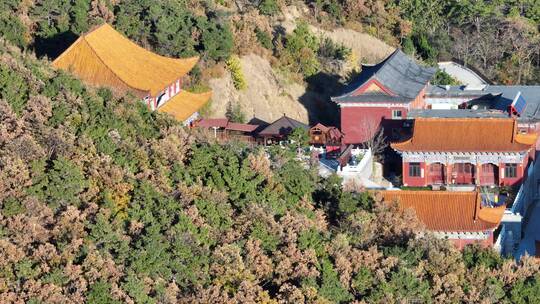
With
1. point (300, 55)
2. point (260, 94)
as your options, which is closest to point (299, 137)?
point (260, 94)

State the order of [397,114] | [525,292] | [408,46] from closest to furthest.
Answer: [525,292] < [397,114] < [408,46]

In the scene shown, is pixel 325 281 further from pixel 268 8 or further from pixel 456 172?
pixel 268 8

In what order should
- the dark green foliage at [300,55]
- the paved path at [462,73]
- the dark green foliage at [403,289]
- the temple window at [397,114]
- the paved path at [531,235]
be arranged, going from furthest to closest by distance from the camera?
1. the paved path at [462,73]
2. the dark green foliage at [300,55]
3. the temple window at [397,114]
4. the paved path at [531,235]
5. the dark green foliage at [403,289]

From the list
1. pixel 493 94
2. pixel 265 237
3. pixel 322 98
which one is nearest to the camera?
pixel 265 237

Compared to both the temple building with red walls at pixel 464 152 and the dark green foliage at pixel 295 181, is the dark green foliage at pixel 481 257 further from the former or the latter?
the temple building with red walls at pixel 464 152

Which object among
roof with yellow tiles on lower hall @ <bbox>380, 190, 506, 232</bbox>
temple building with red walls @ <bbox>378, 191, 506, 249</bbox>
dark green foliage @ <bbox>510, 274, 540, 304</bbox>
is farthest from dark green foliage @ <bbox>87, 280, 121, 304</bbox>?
roof with yellow tiles on lower hall @ <bbox>380, 190, 506, 232</bbox>

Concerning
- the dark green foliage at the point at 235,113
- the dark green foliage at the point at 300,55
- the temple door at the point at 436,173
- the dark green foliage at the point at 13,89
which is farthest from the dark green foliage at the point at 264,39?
the dark green foliage at the point at 13,89

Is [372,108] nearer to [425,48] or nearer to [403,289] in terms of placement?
[425,48]

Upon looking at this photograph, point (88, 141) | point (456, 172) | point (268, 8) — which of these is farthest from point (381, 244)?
point (268, 8)
